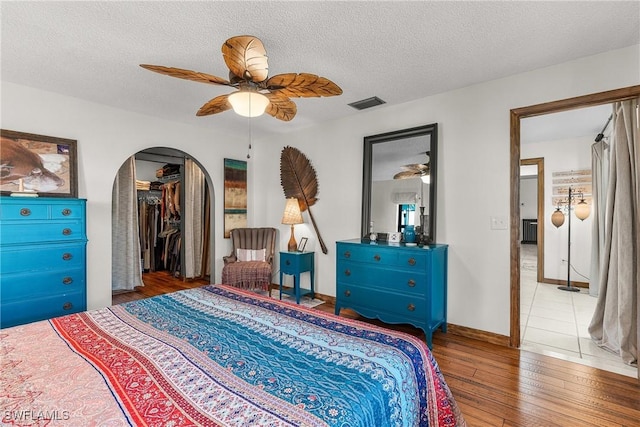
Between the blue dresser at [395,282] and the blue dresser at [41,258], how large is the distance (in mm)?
2644

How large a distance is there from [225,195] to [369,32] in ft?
11.0

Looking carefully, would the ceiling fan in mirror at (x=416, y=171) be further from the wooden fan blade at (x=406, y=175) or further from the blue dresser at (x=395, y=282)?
the blue dresser at (x=395, y=282)

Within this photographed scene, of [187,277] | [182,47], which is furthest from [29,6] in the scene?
[187,277]

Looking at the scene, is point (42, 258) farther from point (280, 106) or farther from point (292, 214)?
point (292, 214)

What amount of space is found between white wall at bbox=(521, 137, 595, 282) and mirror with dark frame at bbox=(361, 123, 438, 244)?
3377 millimetres

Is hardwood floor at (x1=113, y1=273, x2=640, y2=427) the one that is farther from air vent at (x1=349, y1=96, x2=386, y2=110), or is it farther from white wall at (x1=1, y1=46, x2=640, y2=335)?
air vent at (x1=349, y1=96, x2=386, y2=110)

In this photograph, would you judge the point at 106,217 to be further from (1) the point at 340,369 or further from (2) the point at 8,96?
(1) the point at 340,369

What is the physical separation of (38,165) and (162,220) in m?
3.29

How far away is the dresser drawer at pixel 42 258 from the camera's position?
2.56 m

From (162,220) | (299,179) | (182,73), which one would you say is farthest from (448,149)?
(162,220)

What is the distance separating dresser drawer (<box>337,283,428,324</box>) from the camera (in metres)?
2.81

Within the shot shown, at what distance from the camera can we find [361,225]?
3.80 meters

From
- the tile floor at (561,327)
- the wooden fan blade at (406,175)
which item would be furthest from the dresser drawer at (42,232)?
the tile floor at (561,327)

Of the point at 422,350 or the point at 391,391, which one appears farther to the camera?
the point at 422,350
